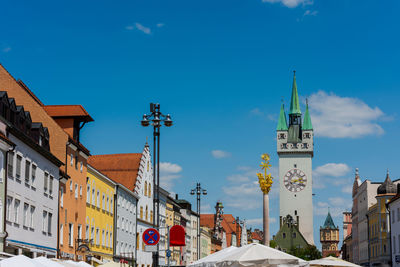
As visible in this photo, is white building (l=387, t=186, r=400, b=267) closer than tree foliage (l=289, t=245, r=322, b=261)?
Yes

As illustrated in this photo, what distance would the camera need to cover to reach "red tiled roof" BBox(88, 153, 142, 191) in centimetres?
7525

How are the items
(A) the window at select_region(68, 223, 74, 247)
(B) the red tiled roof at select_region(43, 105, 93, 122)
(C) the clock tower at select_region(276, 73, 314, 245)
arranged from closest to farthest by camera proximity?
1. (A) the window at select_region(68, 223, 74, 247)
2. (B) the red tiled roof at select_region(43, 105, 93, 122)
3. (C) the clock tower at select_region(276, 73, 314, 245)

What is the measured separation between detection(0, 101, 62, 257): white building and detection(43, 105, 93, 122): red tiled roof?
300 inches

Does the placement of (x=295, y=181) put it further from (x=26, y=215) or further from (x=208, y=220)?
(x=26, y=215)

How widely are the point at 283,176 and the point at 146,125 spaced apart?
138647 millimetres

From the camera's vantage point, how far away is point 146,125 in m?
34.9

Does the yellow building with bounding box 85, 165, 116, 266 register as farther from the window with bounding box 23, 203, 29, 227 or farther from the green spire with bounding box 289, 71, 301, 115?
the green spire with bounding box 289, 71, 301, 115

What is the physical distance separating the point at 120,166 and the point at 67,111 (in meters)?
25.1

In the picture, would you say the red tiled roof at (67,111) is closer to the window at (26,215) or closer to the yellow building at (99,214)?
the yellow building at (99,214)

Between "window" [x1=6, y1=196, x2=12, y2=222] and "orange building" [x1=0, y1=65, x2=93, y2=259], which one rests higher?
"orange building" [x1=0, y1=65, x2=93, y2=259]

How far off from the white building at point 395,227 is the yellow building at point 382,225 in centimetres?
480

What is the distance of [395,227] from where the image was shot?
77.4m

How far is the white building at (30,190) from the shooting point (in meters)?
35.0

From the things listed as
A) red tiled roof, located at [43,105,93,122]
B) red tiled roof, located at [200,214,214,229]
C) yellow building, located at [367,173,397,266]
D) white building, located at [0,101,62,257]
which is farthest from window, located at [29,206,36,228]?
red tiled roof, located at [200,214,214,229]
